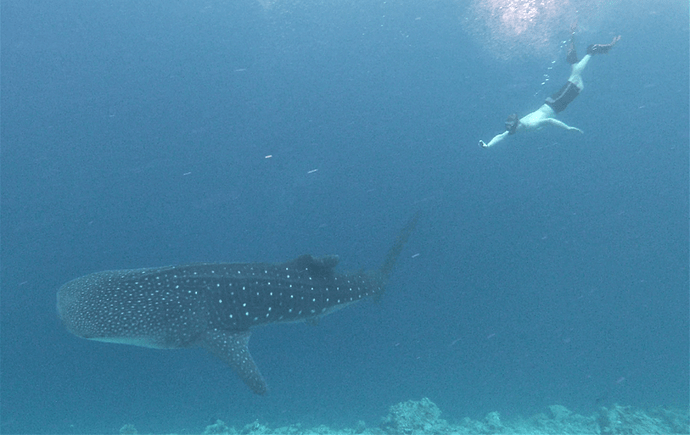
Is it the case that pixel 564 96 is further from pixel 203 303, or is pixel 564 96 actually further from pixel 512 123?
pixel 203 303

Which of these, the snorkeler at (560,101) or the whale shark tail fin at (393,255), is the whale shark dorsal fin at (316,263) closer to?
the whale shark tail fin at (393,255)

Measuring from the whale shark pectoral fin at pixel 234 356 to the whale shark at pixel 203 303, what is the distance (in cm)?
2

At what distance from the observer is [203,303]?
20.4 ft

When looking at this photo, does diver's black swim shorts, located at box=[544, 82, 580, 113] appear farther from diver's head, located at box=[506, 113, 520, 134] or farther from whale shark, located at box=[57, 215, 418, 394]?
whale shark, located at box=[57, 215, 418, 394]

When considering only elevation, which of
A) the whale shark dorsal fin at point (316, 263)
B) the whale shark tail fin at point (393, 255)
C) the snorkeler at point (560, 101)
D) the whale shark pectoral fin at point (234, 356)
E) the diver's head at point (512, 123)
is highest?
the snorkeler at point (560, 101)

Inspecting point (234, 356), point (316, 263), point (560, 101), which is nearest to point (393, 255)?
point (316, 263)

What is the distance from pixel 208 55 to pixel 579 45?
15240mm

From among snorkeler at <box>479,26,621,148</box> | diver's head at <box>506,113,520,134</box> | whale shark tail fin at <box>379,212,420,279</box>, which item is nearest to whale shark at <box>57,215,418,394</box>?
whale shark tail fin at <box>379,212,420,279</box>

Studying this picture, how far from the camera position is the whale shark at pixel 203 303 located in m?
5.66

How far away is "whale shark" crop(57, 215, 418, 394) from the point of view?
18.6ft

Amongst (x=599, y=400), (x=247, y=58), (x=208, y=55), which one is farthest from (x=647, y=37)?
(x=208, y=55)

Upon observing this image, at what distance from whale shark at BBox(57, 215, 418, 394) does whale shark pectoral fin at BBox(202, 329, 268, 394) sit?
0.05 feet

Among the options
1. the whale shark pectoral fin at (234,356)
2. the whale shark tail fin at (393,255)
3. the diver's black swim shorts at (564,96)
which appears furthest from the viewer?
the diver's black swim shorts at (564,96)

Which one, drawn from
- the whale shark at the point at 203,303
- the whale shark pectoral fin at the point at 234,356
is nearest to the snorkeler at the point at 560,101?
the whale shark at the point at 203,303
